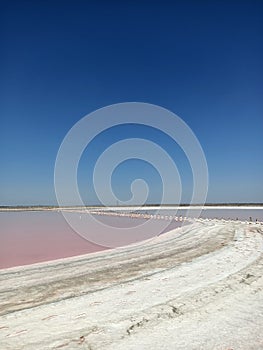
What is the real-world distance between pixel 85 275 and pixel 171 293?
291 centimetres

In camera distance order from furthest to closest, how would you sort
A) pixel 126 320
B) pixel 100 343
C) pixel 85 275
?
pixel 85 275, pixel 126 320, pixel 100 343

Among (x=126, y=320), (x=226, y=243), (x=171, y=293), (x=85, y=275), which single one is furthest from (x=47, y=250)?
(x=126, y=320)

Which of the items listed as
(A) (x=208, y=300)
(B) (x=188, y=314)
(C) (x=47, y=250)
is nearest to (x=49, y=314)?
(B) (x=188, y=314)

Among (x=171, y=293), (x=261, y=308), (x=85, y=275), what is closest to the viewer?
(x=261, y=308)

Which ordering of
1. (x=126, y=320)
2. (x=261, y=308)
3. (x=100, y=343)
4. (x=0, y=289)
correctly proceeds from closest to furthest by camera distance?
(x=100, y=343)
(x=126, y=320)
(x=261, y=308)
(x=0, y=289)

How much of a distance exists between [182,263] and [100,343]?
605 cm

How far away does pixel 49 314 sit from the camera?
575cm

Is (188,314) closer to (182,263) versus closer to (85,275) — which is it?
(85,275)

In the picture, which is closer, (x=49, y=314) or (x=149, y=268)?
(x=49, y=314)

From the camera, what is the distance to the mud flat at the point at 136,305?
15.4ft

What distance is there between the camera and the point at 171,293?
6980 mm

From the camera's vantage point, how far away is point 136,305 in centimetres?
620

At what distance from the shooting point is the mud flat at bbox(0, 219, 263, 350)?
470 centimetres

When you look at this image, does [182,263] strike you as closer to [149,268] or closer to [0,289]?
[149,268]
